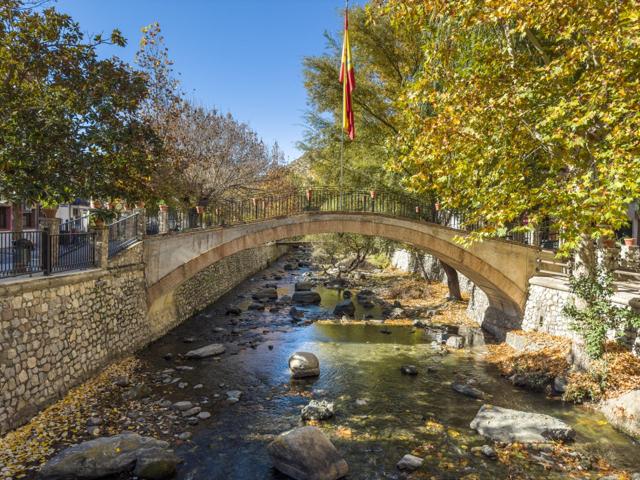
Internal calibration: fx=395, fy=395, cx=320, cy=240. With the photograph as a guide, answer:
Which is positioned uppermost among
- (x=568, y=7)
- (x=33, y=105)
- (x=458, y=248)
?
(x=568, y=7)

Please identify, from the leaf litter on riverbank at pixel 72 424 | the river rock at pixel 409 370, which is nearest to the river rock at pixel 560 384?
the river rock at pixel 409 370

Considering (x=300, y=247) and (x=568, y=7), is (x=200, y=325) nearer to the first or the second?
(x=568, y=7)

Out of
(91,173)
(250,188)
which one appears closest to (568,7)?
(91,173)

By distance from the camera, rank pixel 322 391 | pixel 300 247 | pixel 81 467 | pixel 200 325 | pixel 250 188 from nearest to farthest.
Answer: pixel 81 467
pixel 322 391
pixel 200 325
pixel 250 188
pixel 300 247

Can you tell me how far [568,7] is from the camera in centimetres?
798

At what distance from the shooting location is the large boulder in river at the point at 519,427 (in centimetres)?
811

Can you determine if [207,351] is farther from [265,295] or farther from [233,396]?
[265,295]

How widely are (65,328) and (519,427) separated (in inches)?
423

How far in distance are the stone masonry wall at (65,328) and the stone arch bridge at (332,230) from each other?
0.99 metres

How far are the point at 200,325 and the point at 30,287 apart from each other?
913 centimetres

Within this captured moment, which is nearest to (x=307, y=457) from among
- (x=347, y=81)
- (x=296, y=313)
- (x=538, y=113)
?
(x=538, y=113)

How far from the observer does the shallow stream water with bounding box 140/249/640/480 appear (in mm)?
7523

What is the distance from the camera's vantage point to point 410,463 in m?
7.35

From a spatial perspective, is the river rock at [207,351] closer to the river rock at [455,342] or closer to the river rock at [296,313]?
the river rock at [296,313]
